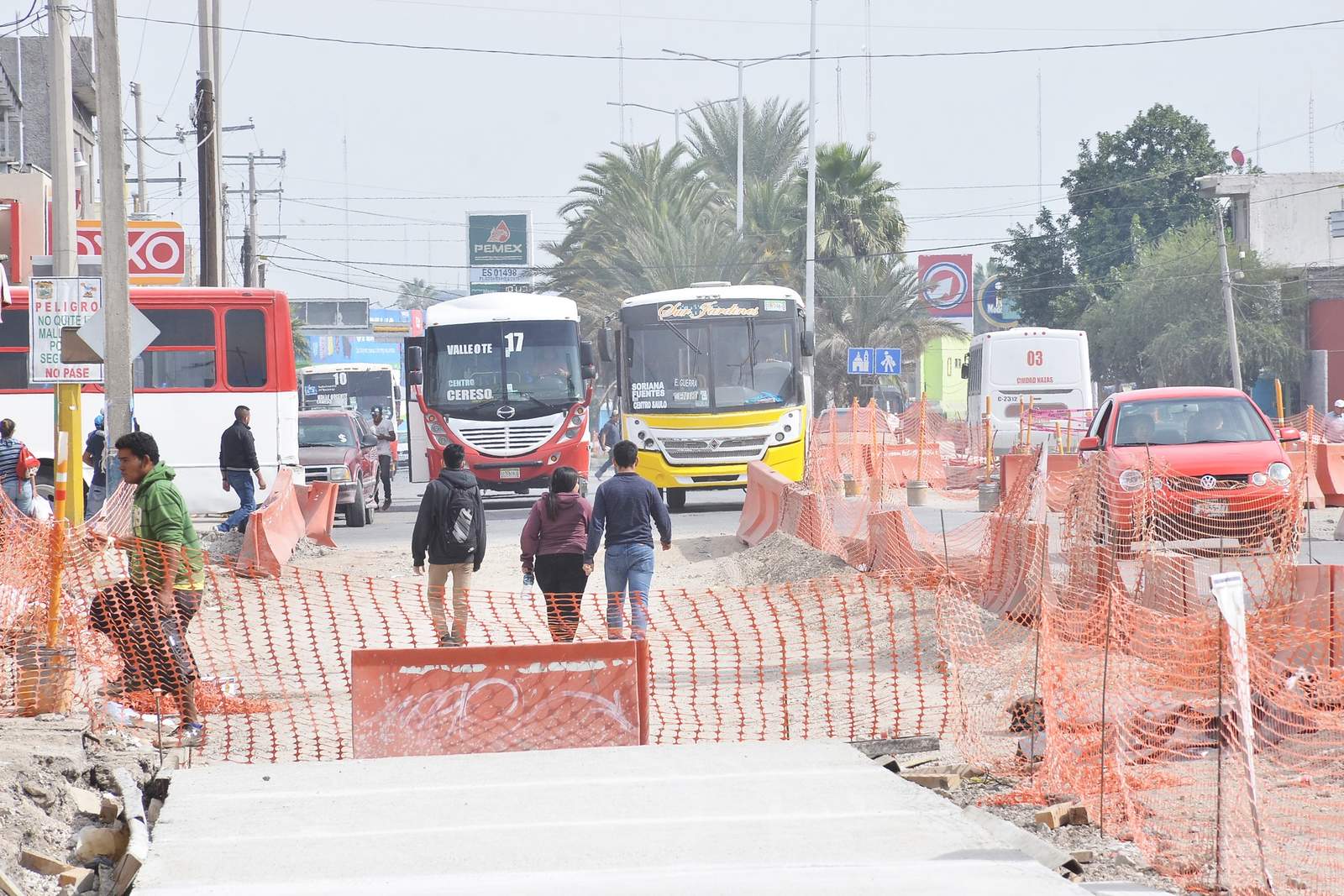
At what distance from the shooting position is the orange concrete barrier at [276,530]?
56.4 feet

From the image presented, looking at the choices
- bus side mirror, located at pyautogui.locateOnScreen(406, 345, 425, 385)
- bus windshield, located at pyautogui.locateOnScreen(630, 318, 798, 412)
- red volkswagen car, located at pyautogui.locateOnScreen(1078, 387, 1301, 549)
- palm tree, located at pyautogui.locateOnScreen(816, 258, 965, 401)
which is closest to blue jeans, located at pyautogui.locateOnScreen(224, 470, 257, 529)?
bus side mirror, located at pyautogui.locateOnScreen(406, 345, 425, 385)

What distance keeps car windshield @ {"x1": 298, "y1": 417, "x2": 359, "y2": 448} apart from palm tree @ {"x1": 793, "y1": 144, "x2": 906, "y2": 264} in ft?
98.3

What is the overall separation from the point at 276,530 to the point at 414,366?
8149mm

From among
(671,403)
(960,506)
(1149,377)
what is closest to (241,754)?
(671,403)

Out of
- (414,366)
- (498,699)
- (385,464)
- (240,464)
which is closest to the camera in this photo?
(498,699)

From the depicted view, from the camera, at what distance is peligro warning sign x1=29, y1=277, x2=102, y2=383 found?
14125mm

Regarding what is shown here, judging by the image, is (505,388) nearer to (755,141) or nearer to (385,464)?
(385,464)

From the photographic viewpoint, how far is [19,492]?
17.9 meters

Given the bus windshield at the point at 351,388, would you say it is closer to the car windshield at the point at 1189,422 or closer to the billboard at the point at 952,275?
the car windshield at the point at 1189,422

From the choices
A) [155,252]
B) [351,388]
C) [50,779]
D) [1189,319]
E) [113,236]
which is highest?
[155,252]

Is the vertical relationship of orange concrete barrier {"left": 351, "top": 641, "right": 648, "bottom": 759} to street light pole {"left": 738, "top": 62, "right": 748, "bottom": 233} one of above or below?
below

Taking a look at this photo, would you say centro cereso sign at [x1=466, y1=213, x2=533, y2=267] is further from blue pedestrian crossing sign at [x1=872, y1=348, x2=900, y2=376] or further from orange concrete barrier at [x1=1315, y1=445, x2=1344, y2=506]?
orange concrete barrier at [x1=1315, y1=445, x2=1344, y2=506]

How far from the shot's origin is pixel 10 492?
706 inches

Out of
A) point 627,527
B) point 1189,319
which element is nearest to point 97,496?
point 627,527
